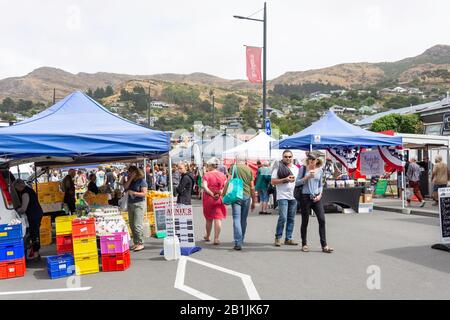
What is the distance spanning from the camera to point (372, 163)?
53.1ft

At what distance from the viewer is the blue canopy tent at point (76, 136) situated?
22.8 ft

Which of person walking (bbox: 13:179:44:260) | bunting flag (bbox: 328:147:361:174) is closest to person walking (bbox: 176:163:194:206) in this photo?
person walking (bbox: 13:179:44:260)

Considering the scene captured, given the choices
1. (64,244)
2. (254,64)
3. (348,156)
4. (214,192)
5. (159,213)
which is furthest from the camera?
(254,64)

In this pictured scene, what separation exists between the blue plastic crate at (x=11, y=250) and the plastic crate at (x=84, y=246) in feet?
2.73

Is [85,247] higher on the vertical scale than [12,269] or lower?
higher

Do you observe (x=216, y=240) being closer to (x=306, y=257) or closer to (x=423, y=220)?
(x=306, y=257)

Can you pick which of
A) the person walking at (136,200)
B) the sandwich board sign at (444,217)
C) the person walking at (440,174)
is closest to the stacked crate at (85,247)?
the person walking at (136,200)

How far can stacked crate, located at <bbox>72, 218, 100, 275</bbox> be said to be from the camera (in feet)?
22.9

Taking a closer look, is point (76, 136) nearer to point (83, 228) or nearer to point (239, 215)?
point (83, 228)

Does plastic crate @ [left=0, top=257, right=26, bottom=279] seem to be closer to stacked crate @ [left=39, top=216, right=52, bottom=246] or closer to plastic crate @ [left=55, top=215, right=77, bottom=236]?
plastic crate @ [left=55, top=215, right=77, bottom=236]

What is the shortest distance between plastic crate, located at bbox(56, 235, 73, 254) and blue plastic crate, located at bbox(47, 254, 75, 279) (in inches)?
12.6

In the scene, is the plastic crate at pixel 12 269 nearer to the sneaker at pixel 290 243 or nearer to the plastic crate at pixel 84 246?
the plastic crate at pixel 84 246

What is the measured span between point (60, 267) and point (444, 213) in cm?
679

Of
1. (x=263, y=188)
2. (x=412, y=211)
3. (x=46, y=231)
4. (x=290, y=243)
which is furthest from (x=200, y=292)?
(x=412, y=211)
